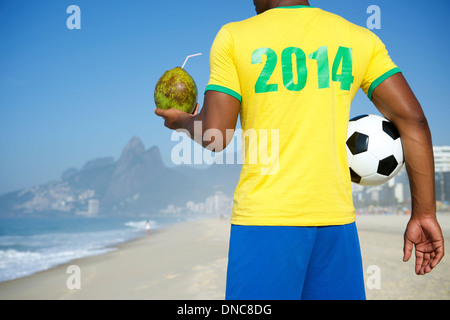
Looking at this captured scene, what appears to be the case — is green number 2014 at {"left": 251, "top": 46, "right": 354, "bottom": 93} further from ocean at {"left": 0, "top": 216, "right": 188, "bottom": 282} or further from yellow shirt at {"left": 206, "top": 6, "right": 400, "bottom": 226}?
ocean at {"left": 0, "top": 216, "right": 188, "bottom": 282}

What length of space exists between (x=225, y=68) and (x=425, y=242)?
1.38 m

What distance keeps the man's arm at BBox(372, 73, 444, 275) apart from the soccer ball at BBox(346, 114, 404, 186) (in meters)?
0.40

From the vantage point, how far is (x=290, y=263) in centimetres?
144

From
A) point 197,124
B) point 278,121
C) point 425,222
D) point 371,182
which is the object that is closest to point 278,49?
point 278,121

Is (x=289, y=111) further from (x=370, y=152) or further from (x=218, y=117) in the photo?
(x=370, y=152)

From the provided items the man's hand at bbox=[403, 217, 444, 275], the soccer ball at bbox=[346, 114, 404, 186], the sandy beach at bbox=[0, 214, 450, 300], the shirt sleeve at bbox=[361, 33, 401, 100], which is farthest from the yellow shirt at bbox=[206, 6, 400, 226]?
the sandy beach at bbox=[0, 214, 450, 300]

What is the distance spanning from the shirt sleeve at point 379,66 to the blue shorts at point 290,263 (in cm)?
75

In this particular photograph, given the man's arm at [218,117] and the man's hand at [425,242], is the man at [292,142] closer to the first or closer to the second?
the man's arm at [218,117]

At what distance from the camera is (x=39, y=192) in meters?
197

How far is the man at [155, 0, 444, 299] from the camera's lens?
1444 mm

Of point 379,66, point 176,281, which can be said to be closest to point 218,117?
point 379,66

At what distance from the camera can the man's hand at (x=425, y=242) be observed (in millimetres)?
1754
